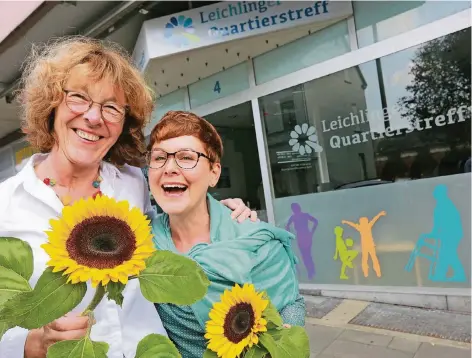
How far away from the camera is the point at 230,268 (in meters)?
1.24

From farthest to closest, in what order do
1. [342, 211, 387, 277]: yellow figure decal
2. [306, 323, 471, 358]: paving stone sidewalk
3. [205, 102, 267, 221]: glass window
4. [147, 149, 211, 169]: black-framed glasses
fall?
[205, 102, 267, 221]: glass window
[342, 211, 387, 277]: yellow figure decal
[306, 323, 471, 358]: paving stone sidewalk
[147, 149, 211, 169]: black-framed glasses

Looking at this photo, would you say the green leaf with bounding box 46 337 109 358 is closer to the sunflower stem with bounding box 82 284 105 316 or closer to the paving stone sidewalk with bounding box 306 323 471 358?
the sunflower stem with bounding box 82 284 105 316

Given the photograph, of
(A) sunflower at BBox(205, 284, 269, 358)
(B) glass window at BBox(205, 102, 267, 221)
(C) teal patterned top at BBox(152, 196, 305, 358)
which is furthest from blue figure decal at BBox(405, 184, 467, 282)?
(A) sunflower at BBox(205, 284, 269, 358)

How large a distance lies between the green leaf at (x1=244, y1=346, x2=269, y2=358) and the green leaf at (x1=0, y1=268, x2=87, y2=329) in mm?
347

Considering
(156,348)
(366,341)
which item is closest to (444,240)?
(366,341)

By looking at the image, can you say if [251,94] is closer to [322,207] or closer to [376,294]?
[322,207]

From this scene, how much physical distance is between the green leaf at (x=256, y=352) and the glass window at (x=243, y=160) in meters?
4.85

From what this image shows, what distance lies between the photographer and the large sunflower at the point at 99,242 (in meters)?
0.63

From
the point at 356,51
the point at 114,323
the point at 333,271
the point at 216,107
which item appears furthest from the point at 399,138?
the point at 114,323

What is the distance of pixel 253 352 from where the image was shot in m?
0.81

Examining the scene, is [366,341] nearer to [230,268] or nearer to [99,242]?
[230,268]

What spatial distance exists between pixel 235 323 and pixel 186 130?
2.51 ft

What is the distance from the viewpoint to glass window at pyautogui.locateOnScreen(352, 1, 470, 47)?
161 inches

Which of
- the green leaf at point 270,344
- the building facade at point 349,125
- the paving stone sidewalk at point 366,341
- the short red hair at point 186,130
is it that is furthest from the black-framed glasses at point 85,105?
the paving stone sidewalk at point 366,341
